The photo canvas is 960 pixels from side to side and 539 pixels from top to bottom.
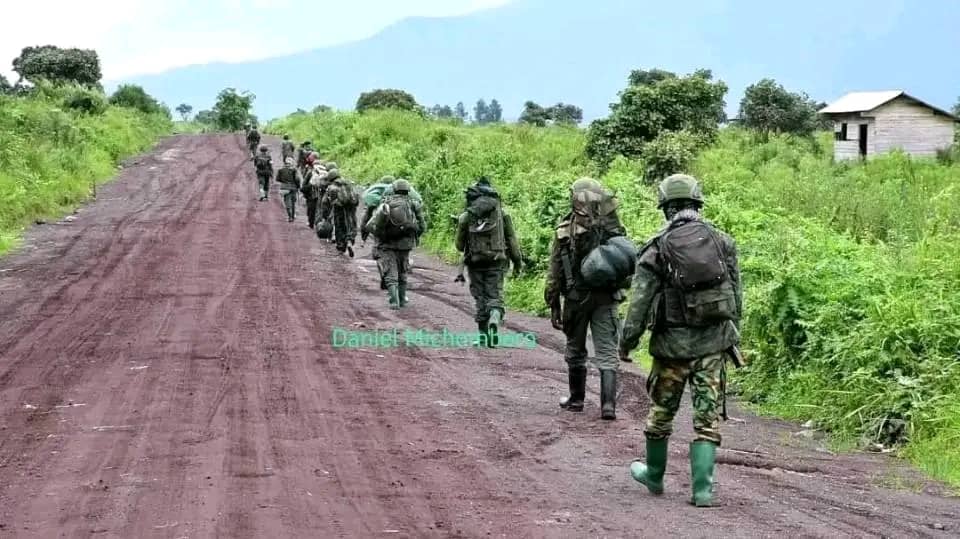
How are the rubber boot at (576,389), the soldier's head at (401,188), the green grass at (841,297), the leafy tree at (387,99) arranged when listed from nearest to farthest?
the green grass at (841,297) → the rubber boot at (576,389) → the soldier's head at (401,188) → the leafy tree at (387,99)

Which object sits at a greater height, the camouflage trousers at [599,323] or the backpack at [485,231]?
the backpack at [485,231]

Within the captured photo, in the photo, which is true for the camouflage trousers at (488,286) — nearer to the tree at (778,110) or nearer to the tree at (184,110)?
the tree at (778,110)

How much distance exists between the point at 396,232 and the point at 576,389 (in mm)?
5640

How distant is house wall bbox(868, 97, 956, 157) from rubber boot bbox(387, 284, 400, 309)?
105 feet

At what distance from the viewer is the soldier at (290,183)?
25.6m

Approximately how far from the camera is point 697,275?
6.44 m

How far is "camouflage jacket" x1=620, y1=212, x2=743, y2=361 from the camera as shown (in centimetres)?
663

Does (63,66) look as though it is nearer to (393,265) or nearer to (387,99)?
(387,99)

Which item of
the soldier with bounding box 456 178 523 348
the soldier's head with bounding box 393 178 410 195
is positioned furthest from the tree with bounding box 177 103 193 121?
the soldier with bounding box 456 178 523 348

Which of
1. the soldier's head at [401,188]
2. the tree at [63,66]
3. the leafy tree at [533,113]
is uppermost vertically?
the tree at [63,66]

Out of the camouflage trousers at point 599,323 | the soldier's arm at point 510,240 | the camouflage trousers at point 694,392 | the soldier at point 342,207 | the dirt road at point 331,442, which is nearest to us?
the dirt road at point 331,442

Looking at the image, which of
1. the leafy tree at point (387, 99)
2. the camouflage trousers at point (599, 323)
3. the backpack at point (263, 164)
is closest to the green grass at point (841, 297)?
the camouflage trousers at point (599, 323)

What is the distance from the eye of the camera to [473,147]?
3139cm

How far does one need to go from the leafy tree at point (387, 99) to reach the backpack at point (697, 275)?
58.6 meters
